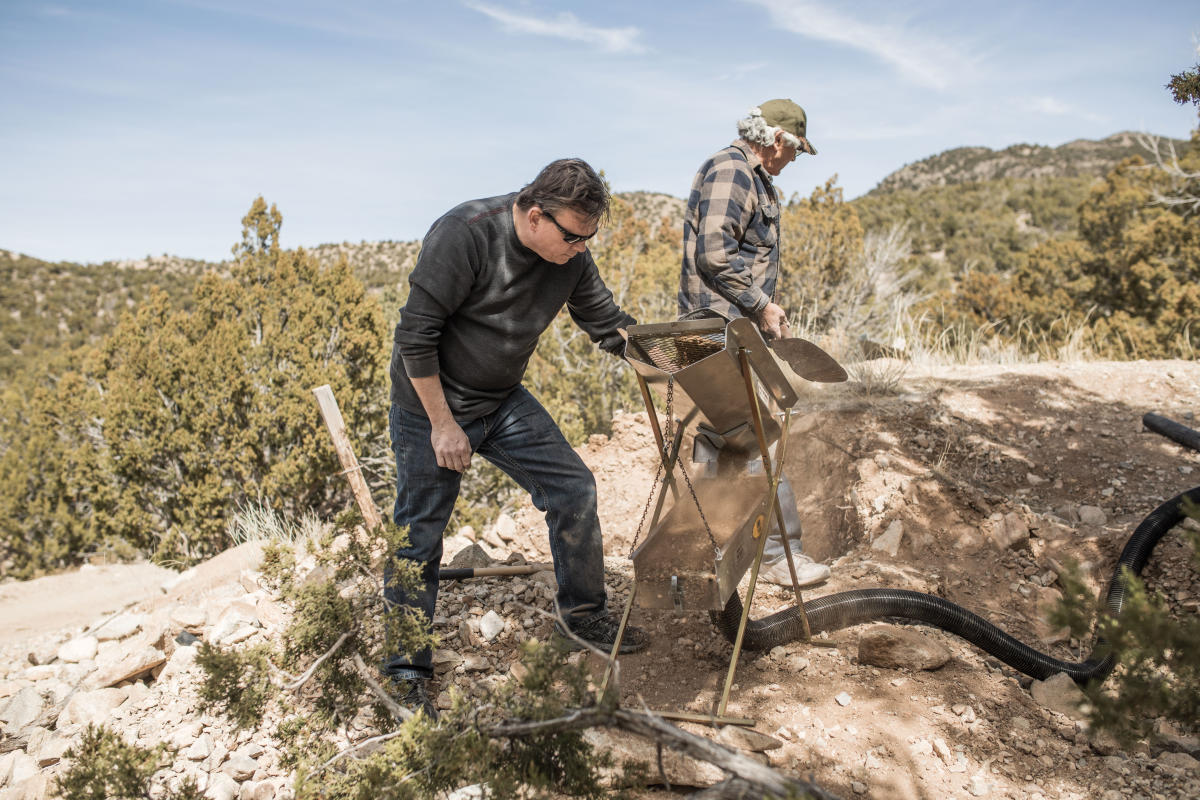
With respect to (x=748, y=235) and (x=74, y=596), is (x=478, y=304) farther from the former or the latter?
(x=74, y=596)

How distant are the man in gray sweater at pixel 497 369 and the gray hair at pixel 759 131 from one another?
3.59 feet

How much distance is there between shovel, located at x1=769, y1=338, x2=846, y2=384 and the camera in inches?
90.6

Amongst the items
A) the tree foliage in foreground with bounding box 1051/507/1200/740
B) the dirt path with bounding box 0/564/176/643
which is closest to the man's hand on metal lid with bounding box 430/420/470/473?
the tree foliage in foreground with bounding box 1051/507/1200/740

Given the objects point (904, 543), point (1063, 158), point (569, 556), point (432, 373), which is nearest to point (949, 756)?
point (569, 556)

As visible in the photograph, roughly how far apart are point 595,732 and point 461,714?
0.62m

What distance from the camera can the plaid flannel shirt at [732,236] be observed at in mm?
3102

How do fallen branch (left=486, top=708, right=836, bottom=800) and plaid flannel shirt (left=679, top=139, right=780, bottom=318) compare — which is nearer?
fallen branch (left=486, top=708, right=836, bottom=800)

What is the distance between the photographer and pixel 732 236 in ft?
10.3

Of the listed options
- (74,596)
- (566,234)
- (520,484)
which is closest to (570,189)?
(566,234)

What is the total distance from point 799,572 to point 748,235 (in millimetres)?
1556

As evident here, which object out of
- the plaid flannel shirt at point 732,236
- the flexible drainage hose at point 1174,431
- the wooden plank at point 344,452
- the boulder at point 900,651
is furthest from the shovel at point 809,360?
the wooden plank at point 344,452

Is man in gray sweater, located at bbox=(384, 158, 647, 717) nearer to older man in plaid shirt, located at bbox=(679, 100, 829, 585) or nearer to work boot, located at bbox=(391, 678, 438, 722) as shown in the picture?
Result: work boot, located at bbox=(391, 678, 438, 722)

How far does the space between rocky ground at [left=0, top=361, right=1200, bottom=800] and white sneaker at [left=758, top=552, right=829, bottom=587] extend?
0.06 m

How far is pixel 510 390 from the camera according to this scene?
8.73 feet
